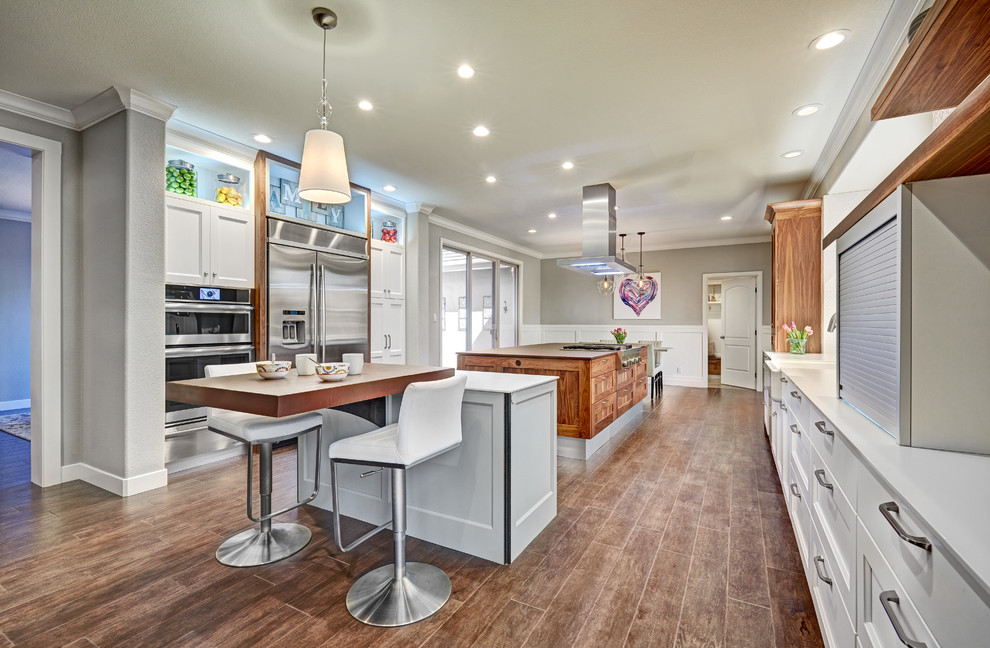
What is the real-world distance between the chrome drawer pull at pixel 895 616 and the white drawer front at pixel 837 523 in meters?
0.30

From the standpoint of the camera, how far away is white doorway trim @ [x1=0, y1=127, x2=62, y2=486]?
3100 mm

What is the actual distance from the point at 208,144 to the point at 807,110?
4445 mm

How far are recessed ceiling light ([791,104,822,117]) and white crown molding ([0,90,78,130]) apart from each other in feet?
16.7

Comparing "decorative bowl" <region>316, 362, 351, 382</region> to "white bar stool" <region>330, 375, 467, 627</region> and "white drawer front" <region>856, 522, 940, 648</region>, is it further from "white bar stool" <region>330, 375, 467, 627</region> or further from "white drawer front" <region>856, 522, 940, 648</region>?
"white drawer front" <region>856, 522, 940, 648</region>

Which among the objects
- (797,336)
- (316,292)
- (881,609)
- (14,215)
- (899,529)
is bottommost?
(881,609)

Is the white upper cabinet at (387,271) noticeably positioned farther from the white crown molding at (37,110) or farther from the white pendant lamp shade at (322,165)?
the white pendant lamp shade at (322,165)

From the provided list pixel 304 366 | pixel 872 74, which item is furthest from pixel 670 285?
pixel 304 366

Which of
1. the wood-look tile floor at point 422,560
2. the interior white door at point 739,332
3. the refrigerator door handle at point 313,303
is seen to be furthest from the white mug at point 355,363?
the interior white door at point 739,332

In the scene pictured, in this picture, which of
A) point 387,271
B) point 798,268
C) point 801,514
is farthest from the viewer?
point 387,271

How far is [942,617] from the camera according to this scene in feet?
2.28

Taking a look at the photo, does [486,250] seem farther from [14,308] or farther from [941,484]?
[941,484]

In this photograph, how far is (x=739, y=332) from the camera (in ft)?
26.2

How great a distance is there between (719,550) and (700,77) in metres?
2.64

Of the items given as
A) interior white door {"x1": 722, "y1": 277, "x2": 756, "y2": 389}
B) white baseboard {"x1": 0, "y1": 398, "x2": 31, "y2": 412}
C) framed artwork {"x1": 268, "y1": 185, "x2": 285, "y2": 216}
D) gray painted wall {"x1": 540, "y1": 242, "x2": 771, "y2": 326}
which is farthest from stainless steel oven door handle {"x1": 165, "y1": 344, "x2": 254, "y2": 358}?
interior white door {"x1": 722, "y1": 277, "x2": 756, "y2": 389}
